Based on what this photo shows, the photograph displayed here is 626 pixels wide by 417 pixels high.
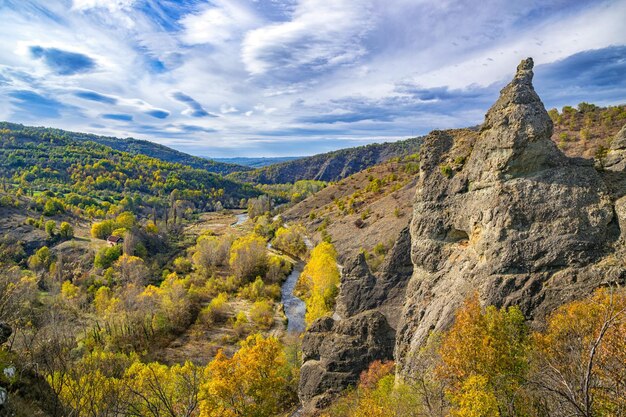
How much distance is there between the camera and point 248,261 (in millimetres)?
84688

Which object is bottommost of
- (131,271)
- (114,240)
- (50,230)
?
(131,271)

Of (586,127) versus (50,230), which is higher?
(586,127)

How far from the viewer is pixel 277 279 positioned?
82875mm

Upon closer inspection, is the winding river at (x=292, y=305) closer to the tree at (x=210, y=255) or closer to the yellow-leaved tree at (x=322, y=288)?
the yellow-leaved tree at (x=322, y=288)

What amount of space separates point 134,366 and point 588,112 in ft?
314

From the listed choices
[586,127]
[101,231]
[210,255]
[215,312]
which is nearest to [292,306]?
[215,312]

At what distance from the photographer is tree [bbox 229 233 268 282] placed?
83875 millimetres

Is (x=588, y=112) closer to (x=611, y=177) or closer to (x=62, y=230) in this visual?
(x=611, y=177)

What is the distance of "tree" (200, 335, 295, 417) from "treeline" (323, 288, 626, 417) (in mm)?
12936

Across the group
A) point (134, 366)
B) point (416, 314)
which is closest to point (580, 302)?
point (416, 314)

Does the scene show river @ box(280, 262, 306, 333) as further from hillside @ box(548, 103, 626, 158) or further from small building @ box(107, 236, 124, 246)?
hillside @ box(548, 103, 626, 158)

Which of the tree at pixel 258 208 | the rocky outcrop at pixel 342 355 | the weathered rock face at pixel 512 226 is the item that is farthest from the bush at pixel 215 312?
the tree at pixel 258 208

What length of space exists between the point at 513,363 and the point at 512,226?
8.26 m

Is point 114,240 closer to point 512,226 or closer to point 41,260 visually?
point 41,260
